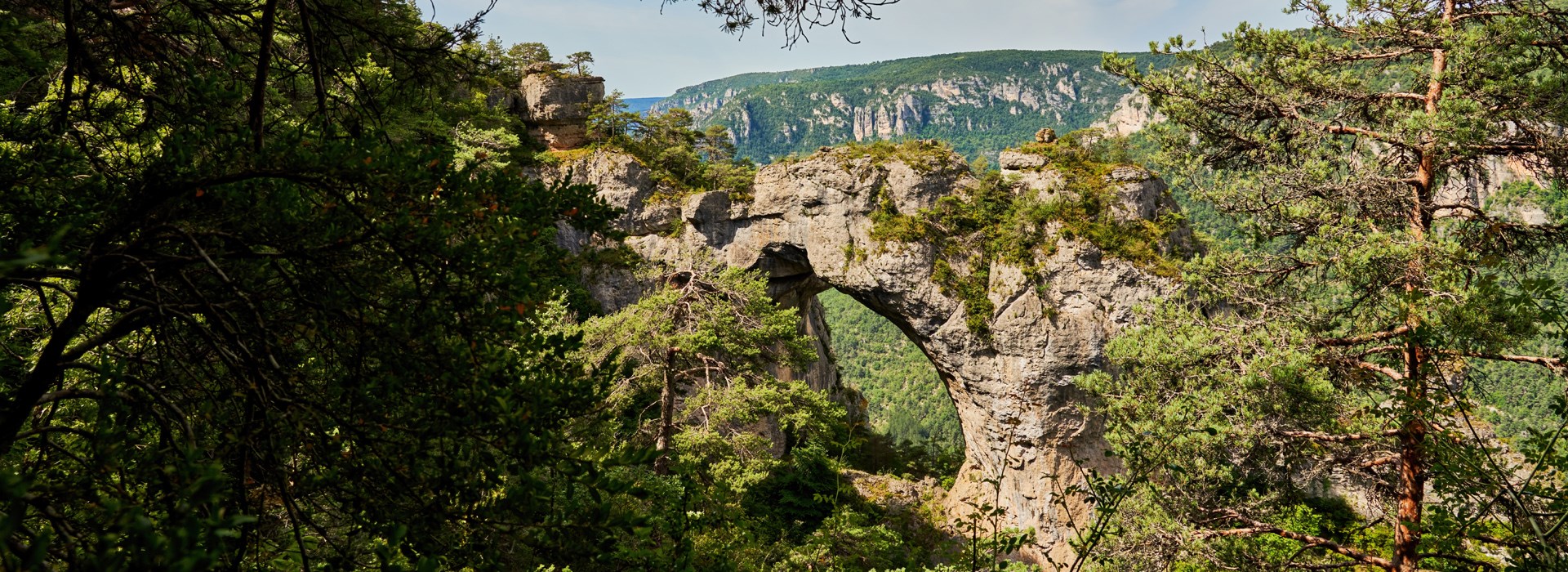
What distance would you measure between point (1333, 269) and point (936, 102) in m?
182

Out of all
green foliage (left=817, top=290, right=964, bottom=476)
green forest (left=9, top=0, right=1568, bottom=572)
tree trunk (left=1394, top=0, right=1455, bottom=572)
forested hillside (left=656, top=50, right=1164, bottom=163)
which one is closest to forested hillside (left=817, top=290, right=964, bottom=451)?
green foliage (left=817, top=290, right=964, bottom=476)

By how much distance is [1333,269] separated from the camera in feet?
A: 22.4

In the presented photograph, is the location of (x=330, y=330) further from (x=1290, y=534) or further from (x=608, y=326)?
(x=608, y=326)

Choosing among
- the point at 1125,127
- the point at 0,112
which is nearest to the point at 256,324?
the point at 0,112

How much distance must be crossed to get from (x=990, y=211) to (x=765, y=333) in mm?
9613

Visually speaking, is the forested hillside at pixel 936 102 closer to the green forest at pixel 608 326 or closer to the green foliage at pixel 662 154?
the green foliage at pixel 662 154

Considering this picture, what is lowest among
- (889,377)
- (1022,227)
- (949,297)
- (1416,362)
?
(889,377)

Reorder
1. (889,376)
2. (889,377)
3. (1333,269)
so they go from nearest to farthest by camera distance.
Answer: (1333,269) < (889,377) < (889,376)

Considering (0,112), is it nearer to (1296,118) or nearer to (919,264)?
(1296,118)

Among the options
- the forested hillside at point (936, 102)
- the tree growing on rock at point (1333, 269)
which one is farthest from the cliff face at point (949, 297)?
the forested hillside at point (936, 102)

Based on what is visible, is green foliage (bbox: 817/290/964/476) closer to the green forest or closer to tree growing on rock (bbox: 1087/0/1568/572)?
the green forest

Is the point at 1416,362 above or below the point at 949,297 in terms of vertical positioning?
above

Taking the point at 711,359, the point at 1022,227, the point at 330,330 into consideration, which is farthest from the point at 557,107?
the point at 330,330

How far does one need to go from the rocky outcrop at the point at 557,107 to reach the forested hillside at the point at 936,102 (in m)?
142
